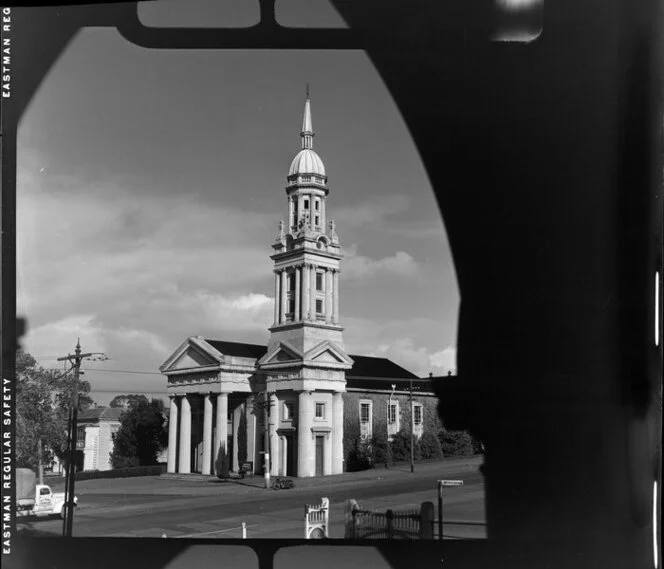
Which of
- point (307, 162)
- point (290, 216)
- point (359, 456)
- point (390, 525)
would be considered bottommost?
point (390, 525)

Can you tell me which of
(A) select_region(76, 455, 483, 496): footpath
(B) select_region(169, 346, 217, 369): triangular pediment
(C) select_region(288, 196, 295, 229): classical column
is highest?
(C) select_region(288, 196, 295, 229): classical column

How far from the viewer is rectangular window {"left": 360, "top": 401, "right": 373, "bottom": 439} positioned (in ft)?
4.31

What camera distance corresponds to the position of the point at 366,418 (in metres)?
1.32

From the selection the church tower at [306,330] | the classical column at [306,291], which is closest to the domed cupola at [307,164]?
the church tower at [306,330]

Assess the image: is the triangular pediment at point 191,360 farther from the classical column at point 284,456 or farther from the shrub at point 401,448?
the shrub at point 401,448

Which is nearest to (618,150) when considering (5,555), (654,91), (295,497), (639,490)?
(654,91)

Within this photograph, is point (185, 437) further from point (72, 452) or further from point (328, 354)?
point (328, 354)

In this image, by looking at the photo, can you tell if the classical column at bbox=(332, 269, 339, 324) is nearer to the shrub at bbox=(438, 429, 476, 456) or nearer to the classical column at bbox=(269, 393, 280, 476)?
the classical column at bbox=(269, 393, 280, 476)

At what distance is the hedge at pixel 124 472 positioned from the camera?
4.20 ft

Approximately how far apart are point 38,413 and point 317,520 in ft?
1.90

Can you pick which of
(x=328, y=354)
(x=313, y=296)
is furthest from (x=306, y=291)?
(x=328, y=354)

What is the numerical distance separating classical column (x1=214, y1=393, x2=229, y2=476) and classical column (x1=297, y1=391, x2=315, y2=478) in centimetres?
15

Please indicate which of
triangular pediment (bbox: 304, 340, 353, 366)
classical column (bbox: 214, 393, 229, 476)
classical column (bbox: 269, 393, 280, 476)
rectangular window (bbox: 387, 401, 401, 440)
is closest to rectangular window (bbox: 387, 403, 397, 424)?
rectangular window (bbox: 387, 401, 401, 440)

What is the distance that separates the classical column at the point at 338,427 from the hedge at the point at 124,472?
34cm
